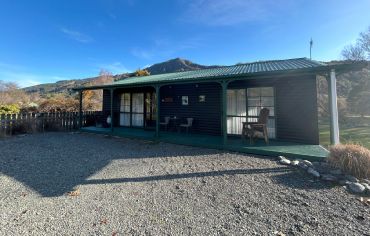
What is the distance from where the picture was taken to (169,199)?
140 inches

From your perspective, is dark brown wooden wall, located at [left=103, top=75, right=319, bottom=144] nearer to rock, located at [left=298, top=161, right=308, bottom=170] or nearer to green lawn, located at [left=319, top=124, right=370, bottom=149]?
green lawn, located at [left=319, top=124, right=370, bottom=149]

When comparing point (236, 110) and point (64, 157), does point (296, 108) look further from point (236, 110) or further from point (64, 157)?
point (64, 157)

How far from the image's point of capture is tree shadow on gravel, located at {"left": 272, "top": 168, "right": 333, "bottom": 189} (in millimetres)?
4070

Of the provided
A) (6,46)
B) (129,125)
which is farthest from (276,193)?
(6,46)

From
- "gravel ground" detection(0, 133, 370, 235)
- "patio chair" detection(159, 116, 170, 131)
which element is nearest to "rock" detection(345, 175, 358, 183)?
"gravel ground" detection(0, 133, 370, 235)

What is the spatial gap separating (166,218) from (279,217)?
1.64 metres

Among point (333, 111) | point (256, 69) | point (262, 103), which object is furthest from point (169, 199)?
point (256, 69)

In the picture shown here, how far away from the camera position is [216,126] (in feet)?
30.2

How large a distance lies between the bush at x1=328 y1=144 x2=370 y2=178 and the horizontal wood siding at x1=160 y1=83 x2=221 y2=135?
4.81 m

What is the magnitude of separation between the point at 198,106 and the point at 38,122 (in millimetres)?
8816

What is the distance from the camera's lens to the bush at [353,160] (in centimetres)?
439

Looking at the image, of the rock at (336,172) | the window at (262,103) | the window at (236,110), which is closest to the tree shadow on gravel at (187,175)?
the rock at (336,172)

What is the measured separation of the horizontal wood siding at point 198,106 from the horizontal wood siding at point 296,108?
2.14m

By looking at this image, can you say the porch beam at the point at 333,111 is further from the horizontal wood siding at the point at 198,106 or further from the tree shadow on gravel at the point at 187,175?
the horizontal wood siding at the point at 198,106
